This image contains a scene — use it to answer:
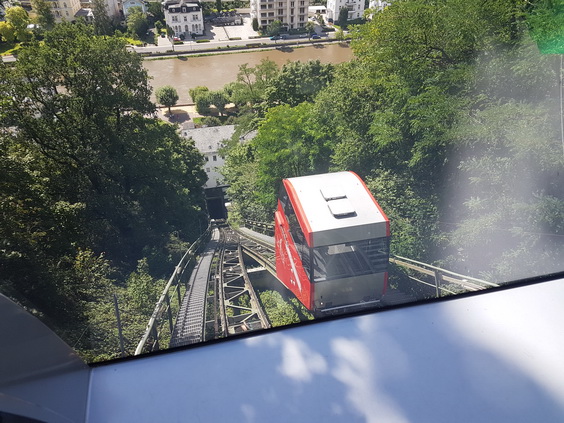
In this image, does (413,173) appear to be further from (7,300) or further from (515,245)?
(7,300)

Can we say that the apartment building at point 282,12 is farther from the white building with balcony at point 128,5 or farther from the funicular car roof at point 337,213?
the funicular car roof at point 337,213

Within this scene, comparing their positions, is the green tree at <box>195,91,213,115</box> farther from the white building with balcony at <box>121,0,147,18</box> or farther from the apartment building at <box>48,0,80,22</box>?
the apartment building at <box>48,0,80,22</box>

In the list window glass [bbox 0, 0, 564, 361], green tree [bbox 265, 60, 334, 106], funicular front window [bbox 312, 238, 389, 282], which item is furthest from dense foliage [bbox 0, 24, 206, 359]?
green tree [bbox 265, 60, 334, 106]

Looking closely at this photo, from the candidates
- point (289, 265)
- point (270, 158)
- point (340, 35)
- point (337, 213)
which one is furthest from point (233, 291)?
point (340, 35)

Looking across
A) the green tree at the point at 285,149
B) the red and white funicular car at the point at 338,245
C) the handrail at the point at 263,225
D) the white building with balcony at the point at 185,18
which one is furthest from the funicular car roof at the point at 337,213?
the white building with balcony at the point at 185,18

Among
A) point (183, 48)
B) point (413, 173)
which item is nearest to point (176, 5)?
point (183, 48)

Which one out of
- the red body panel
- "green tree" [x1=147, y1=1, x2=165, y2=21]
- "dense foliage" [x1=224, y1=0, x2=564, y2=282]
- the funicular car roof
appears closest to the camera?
the funicular car roof
